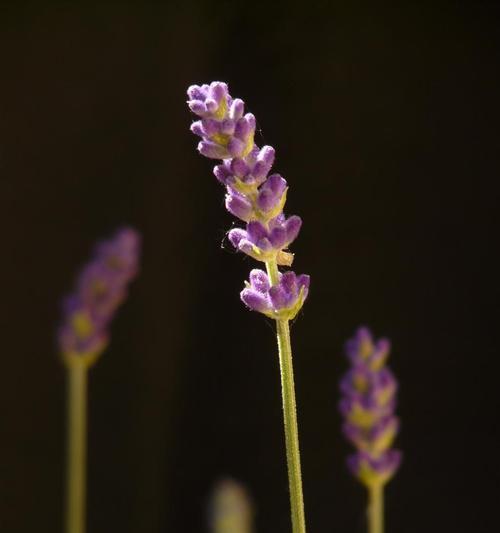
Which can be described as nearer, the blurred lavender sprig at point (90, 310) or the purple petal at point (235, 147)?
the purple petal at point (235, 147)

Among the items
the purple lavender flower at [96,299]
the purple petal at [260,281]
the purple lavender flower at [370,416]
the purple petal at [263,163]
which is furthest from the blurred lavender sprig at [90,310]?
the purple petal at [263,163]

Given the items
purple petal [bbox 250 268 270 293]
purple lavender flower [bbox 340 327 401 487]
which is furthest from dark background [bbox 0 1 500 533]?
purple petal [bbox 250 268 270 293]

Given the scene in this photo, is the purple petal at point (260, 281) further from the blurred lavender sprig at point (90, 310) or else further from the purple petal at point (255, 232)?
the blurred lavender sprig at point (90, 310)

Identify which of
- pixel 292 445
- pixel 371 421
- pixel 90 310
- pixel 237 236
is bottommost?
pixel 292 445

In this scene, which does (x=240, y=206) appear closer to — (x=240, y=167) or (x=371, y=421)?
(x=240, y=167)

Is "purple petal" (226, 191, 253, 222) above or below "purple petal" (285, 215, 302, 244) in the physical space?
above

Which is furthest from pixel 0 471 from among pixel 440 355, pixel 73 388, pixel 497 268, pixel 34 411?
pixel 73 388

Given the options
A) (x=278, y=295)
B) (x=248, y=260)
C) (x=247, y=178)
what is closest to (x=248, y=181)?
(x=247, y=178)

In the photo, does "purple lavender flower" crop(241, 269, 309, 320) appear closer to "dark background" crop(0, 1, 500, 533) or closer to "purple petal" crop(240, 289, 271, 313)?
"purple petal" crop(240, 289, 271, 313)
